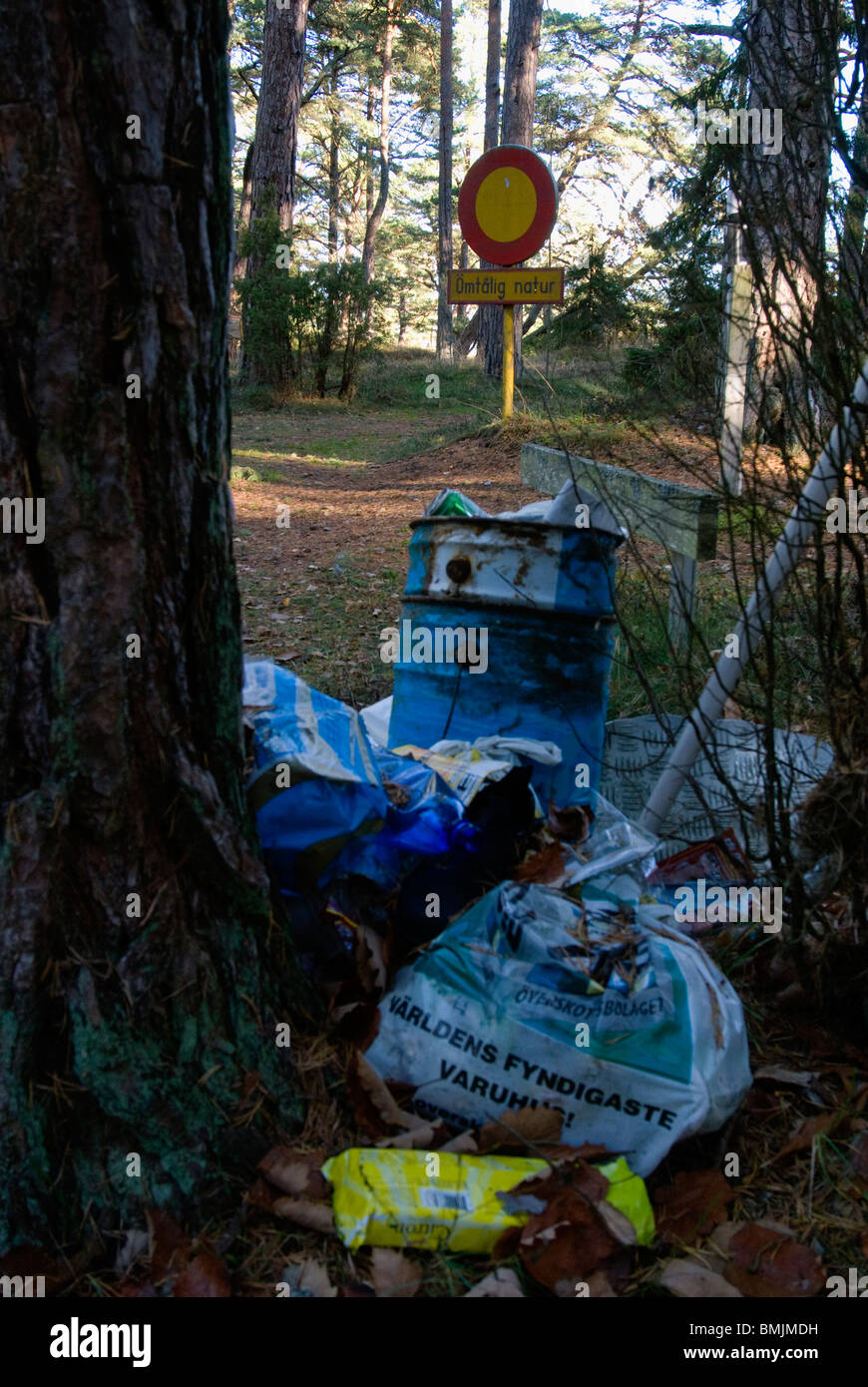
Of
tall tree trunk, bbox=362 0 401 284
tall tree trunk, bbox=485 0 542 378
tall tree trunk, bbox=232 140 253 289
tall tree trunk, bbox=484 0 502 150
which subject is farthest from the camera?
tall tree trunk, bbox=362 0 401 284

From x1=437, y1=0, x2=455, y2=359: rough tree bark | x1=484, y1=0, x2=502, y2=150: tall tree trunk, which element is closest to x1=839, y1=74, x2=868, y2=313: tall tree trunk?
x1=484, y1=0, x2=502, y2=150: tall tree trunk

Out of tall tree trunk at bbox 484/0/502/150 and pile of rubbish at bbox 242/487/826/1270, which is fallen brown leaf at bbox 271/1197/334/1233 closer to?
pile of rubbish at bbox 242/487/826/1270

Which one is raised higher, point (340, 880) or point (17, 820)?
point (17, 820)

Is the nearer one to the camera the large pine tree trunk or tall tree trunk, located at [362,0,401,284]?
the large pine tree trunk

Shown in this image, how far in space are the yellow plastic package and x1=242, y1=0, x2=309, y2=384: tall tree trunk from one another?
1419 centimetres

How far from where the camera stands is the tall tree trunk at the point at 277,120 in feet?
47.9

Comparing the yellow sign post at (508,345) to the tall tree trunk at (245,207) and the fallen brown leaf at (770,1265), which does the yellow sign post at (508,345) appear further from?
the fallen brown leaf at (770,1265)

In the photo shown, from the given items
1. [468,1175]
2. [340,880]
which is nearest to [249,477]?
[340,880]

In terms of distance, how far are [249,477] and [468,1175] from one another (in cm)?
789

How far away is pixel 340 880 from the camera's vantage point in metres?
2.01

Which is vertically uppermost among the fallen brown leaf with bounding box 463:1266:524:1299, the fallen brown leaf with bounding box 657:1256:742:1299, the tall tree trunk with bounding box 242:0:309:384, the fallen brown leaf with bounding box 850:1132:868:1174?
the tall tree trunk with bounding box 242:0:309:384

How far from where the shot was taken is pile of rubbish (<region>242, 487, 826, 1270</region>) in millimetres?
1612
